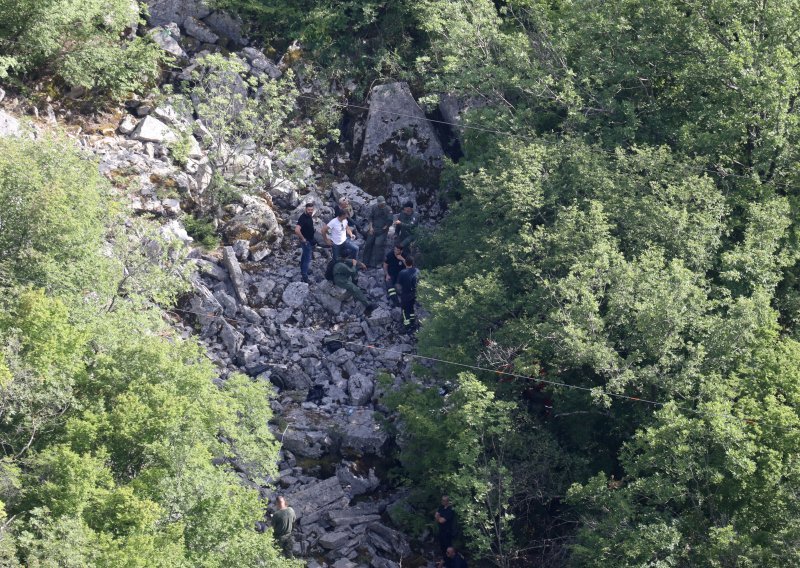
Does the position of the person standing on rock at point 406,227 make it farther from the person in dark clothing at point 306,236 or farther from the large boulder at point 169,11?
the large boulder at point 169,11

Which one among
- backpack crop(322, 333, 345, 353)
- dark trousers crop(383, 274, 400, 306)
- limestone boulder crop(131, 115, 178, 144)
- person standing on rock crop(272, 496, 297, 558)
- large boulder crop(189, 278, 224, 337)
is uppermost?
limestone boulder crop(131, 115, 178, 144)

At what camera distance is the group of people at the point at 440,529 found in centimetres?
1875

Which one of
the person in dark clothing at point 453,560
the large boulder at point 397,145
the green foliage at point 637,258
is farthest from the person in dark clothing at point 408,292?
the person in dark clothing at point 453,560

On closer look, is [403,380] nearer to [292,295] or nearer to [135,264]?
[292,295]

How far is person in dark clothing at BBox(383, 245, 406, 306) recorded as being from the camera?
79.4ft

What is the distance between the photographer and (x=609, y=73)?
79.6 ft

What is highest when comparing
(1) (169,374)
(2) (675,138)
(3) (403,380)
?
(2) (675,138)

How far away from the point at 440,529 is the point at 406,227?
748 centimetres

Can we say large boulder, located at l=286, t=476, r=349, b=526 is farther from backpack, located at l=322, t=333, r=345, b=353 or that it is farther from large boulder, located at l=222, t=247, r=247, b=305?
large boulder, located at l=222, t=247, r=247, b=305

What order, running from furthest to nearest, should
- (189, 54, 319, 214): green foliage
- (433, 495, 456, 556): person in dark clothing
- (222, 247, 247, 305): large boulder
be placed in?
(189, 54, 319, 214): green foliage, (222, 247, 247, 305): large boulder, (433, 495, 456, 556): person in dark clothing

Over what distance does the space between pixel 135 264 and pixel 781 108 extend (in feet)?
39.8

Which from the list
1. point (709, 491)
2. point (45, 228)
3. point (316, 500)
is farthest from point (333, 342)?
point (709, 491)

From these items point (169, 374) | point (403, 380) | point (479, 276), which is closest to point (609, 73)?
point (479, 276)

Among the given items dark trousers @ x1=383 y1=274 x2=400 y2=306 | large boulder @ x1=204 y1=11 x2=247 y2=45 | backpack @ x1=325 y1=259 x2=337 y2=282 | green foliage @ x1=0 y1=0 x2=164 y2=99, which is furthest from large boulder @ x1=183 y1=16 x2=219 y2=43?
dark trousers @ x1=383 y1=274 x2=400 y2=306
